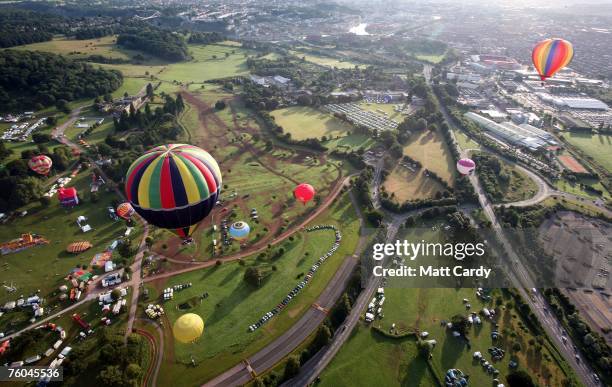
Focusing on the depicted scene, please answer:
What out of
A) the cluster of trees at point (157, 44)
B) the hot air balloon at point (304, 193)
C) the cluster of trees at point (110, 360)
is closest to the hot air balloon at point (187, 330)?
the cluster of trees at point (110, 360)

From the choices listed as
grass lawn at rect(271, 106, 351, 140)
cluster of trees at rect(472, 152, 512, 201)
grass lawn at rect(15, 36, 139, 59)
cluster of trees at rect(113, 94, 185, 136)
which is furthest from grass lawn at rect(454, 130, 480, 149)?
grass lawn at rect(15, 36, 139, 59)

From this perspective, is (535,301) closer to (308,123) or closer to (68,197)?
(308,123)

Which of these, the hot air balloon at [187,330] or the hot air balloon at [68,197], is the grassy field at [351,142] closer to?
the hot air balloon at [68,197]

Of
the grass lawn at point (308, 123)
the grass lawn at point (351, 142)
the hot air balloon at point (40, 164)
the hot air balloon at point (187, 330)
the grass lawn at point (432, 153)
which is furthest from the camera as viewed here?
the grass lawn at point (308, 123)

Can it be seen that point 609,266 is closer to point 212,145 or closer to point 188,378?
point 188,378

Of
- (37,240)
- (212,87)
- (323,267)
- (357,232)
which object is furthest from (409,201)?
(212,87)

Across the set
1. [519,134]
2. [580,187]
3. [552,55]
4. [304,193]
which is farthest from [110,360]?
[552,55]
